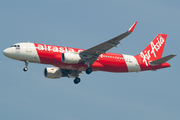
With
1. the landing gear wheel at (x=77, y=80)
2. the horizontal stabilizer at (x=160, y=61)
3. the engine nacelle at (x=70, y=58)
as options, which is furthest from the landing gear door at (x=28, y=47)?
the horizontal stabilizer at (x=160, y=61)

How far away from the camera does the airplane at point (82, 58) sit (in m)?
51.4

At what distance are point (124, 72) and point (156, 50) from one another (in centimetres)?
820

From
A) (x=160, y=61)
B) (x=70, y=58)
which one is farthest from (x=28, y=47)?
(x=160, y=61)

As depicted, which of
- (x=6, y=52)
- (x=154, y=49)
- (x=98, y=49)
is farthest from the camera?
(x=154, y=49)

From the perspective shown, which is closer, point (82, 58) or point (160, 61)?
point (82, 58)

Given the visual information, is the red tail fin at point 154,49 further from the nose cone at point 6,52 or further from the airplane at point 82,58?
the nose cone at point 6,52

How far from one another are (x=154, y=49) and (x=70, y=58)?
17957 mm

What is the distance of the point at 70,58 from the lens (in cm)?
5169

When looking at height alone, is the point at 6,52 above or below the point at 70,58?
above

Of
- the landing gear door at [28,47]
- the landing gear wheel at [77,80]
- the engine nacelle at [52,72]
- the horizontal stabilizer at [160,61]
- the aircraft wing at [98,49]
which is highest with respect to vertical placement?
the landing gear door at [28,47]

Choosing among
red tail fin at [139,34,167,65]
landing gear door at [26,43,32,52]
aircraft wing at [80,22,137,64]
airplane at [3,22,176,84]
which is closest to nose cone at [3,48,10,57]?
airplane at [3,22,176,84]

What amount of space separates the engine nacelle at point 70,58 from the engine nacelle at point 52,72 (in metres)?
7.23

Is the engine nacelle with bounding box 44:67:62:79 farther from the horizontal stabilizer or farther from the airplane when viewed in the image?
the horizontal stabilizer

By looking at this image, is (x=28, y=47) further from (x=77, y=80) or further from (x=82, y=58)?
(x=77, y=80)
